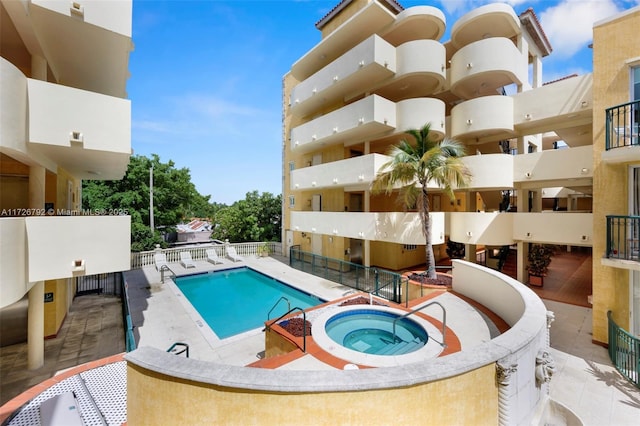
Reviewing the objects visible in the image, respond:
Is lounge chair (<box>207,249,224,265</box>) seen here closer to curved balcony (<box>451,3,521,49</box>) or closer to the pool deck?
the pool deck

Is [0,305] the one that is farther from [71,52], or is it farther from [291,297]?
[291,297]

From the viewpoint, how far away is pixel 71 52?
7.89 m

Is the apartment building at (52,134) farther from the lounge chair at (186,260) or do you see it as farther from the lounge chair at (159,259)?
the lounge chair at (186,260)

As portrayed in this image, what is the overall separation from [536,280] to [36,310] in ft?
67.7

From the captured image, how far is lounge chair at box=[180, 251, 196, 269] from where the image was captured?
19.6m

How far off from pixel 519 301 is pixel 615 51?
8.76 meters

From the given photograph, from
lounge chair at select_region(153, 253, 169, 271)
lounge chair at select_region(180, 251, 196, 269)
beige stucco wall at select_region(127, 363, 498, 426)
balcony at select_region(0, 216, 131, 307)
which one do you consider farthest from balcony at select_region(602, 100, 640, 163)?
lounge chair at select_region(153, 253, 169, 271)

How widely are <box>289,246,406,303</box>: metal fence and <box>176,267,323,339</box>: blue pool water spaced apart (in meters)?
2.86

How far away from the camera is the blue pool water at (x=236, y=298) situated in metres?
11.9

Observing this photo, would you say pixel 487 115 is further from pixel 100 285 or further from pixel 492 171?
pixel 100 285

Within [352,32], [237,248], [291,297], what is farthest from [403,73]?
[237,248]

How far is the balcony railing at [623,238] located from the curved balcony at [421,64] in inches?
411

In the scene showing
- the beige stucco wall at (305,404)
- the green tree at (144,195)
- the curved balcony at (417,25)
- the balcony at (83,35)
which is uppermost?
the curved balcony at (417,25)

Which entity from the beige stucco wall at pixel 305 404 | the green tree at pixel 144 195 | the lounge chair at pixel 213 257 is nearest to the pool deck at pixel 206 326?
the beige stucco wall at pixel 305 404
